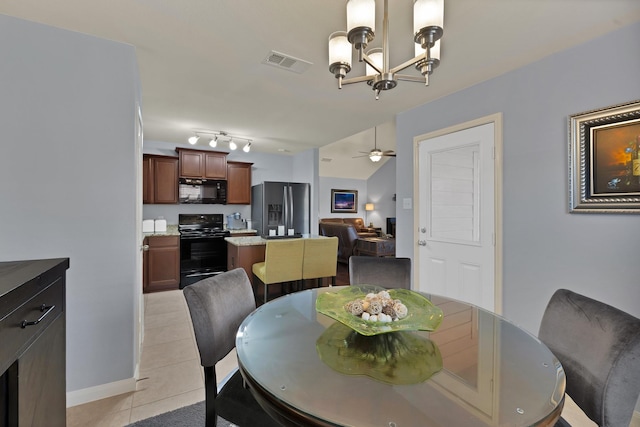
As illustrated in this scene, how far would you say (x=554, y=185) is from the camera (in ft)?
6.79

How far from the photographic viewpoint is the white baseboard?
1756 mm

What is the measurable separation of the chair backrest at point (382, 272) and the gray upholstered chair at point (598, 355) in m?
0.92

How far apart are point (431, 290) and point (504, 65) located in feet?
6.88

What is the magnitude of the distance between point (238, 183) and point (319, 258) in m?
2.51

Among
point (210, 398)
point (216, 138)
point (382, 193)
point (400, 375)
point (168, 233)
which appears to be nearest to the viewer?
point (400, 375)

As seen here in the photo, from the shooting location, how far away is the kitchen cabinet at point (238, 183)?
5.16m

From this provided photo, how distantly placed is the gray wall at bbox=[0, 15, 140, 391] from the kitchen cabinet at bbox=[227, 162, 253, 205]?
325 centimetres

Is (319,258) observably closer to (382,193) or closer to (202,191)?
(202,191)

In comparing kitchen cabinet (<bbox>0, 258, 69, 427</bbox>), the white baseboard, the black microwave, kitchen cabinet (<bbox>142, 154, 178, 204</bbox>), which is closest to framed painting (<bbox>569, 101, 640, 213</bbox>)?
kitchen cabinet (<bbox>0, 258, 69, 427</bbox>)

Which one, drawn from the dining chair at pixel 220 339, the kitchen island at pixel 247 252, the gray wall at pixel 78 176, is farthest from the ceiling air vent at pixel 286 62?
the kitchen island at pixel 247 252

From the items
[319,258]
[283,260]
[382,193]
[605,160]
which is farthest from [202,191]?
[382,193]

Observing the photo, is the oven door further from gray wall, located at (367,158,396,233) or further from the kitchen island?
gray wall, located at (367,158,396,233)

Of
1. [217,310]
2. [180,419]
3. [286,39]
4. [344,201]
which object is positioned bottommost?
[180,419]

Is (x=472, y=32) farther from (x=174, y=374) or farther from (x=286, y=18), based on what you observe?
(x=174, y=374)
